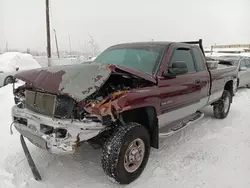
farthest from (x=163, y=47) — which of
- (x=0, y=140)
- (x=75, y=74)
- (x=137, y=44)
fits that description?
(x=0, y=140)

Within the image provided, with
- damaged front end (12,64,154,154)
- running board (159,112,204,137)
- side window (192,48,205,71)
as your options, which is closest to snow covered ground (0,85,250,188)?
running board (159,112,204,137)

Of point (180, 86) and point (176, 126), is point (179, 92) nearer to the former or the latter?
point (180, 86)

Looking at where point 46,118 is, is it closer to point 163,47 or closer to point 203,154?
point 163,47

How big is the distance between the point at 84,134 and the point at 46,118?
0.51 metres

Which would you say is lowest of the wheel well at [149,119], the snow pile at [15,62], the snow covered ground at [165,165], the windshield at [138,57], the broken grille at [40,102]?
the snow covered ground at [165,165]

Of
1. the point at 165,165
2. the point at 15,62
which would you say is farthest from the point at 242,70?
the point at 15,62

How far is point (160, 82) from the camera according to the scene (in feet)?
12.5

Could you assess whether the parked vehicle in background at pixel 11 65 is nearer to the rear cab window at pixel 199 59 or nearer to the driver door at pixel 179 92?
the rear cab window at pixel 199 59

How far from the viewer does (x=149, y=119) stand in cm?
382

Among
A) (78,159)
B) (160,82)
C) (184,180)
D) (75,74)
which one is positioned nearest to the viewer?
(75,74)

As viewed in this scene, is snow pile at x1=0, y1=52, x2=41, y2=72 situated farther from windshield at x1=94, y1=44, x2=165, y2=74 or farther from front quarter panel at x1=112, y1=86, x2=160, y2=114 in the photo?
front quarter panel at x1=112, y1=86, x2=160, y2=114

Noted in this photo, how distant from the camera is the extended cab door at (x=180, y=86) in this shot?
12.9 ft

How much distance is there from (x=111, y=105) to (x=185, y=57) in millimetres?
2408

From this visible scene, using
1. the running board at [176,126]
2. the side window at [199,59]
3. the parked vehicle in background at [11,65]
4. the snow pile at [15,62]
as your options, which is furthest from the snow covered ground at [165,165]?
the snow pile at [15,62]
